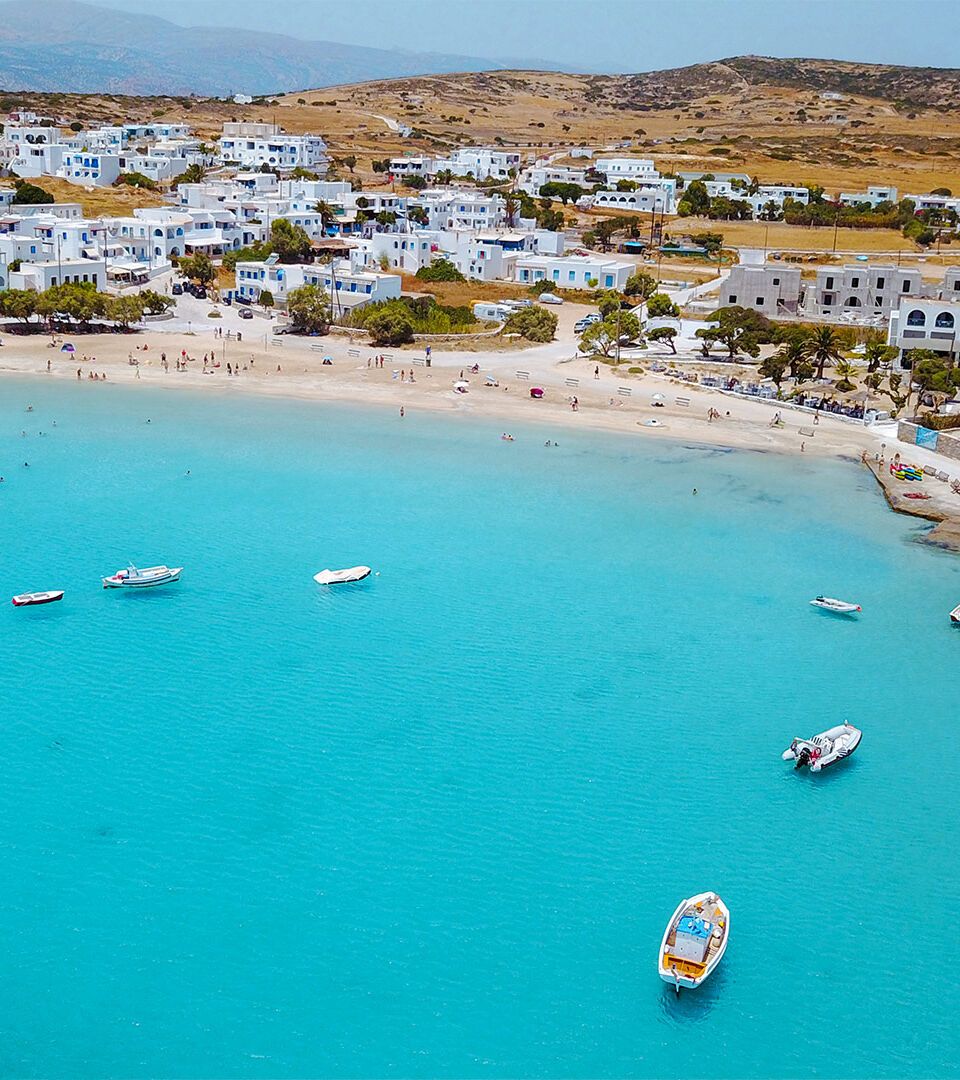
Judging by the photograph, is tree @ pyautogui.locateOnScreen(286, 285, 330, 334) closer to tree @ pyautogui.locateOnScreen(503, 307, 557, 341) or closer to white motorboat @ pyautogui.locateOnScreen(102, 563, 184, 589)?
tree @ pyautogui.locateOnScreen(503, 307, 557, 341)

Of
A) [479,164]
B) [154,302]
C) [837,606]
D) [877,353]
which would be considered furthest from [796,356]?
[479,164]

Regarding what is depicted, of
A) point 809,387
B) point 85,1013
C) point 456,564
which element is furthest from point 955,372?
point 85,1013

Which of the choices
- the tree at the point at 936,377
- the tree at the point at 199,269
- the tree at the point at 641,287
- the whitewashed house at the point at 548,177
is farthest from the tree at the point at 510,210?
the tree at the point at 936,377

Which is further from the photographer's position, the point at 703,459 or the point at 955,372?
the point at 955,372

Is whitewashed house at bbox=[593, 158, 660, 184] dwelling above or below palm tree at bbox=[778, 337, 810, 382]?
above

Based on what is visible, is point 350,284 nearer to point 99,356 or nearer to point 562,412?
point 99,356

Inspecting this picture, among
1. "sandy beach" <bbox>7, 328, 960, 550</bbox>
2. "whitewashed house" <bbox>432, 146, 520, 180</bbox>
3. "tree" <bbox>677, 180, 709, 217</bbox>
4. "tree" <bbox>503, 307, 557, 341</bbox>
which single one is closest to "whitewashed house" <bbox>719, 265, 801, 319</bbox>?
"tree" <bbox>503, 307, 557, 341</bbox>

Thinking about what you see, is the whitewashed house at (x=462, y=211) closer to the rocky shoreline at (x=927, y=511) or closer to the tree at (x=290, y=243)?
the tree at (x=290, y=243)
